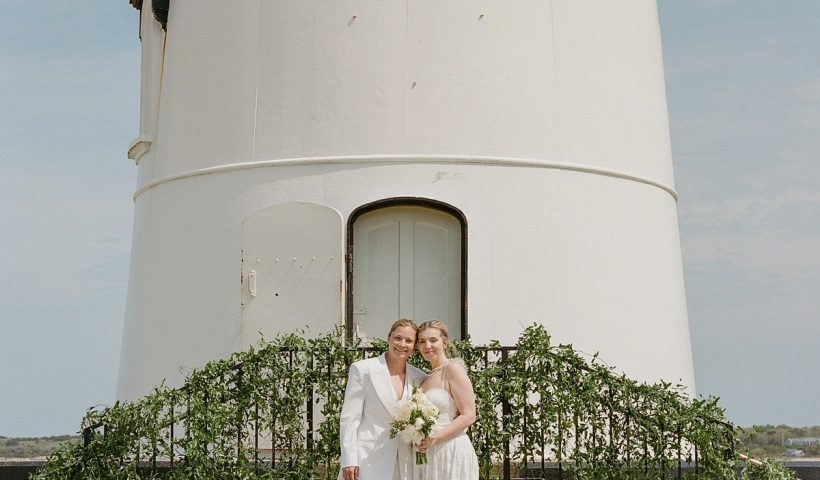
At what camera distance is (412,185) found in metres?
12.8

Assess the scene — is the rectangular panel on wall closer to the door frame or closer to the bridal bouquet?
the door frame

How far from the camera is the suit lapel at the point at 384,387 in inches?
368

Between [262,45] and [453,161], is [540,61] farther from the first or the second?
[262,45]

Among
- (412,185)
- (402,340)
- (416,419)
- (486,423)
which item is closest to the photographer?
(416,419)

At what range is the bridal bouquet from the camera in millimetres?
9117

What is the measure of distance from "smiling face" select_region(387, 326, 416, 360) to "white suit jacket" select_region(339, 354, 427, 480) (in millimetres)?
171

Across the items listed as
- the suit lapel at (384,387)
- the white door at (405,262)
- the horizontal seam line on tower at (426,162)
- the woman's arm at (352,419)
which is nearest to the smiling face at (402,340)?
the suit lapel at (384,387)

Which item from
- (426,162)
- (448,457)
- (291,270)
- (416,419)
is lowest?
(448,457)

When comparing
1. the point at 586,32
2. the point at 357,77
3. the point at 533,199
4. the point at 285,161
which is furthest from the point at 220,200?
the point at 586,32

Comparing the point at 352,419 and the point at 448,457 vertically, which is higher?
A: the point at 352,419

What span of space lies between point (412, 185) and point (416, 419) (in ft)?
13.3

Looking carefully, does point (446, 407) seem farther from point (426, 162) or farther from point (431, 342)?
point (426, 162)

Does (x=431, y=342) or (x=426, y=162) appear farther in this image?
(x=426, y=162)

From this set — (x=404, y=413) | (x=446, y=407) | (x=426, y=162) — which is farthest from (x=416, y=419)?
(x=426, y=162)
